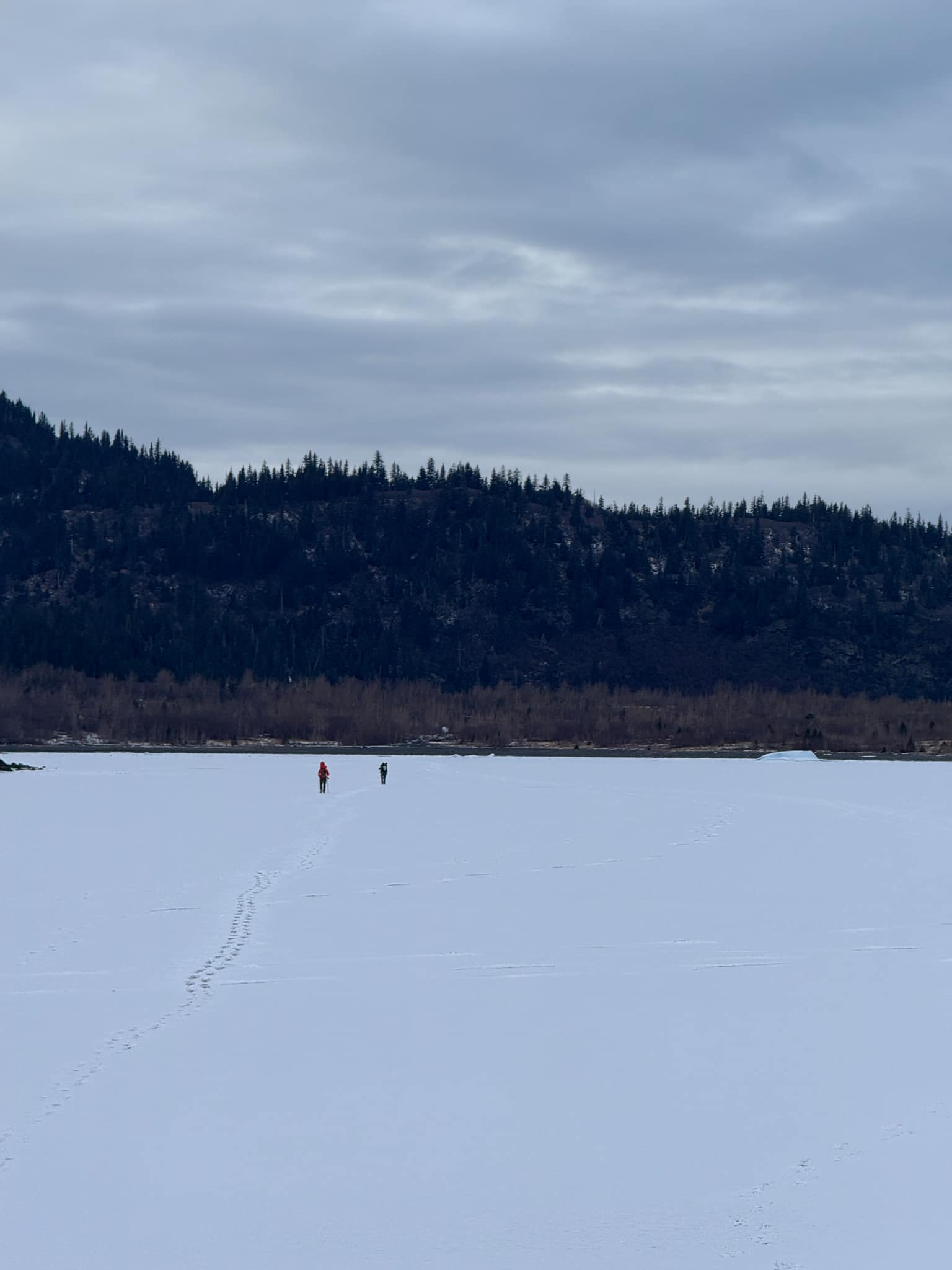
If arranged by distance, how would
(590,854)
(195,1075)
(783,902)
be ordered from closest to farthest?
1. (195,1075)
2. (783,902)
3. (590,854)

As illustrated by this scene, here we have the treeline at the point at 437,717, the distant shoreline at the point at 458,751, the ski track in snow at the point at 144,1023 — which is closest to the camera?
the ski track in snow at the point at 144,1023

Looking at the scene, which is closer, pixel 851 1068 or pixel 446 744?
pixel 851 1068

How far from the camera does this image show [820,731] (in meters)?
128

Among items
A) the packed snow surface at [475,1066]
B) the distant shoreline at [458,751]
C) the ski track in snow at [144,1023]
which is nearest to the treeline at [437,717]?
the distant shoreline at [458,751]

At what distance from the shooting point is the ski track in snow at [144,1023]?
32.0 feet

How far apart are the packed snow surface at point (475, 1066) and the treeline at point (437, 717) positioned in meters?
92.9

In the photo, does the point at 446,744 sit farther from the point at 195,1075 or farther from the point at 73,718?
the point at 195,1075

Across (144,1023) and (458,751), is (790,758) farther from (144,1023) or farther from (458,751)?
(144,1023)

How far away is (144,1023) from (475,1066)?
302 centimetres

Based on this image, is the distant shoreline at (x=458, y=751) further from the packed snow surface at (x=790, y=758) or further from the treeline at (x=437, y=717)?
the treeline at (x=437, y=717)

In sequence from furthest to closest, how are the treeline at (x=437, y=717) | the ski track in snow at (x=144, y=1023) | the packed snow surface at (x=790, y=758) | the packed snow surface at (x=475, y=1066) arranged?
1. the treeline at (x=437, y=717)
2. the packed snow surface at (x=790, y=758)
3. the ski track in snow at (x=144, y=1023)
4. the packed snow surface at (x=475, y=1066)

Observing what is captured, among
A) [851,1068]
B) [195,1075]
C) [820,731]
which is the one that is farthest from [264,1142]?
[820,731]

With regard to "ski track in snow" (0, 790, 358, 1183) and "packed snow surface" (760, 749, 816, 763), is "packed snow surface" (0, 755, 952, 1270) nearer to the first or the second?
"ski track in snow" (0, 790, 358, 1183)

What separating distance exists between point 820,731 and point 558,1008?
11756 cm
